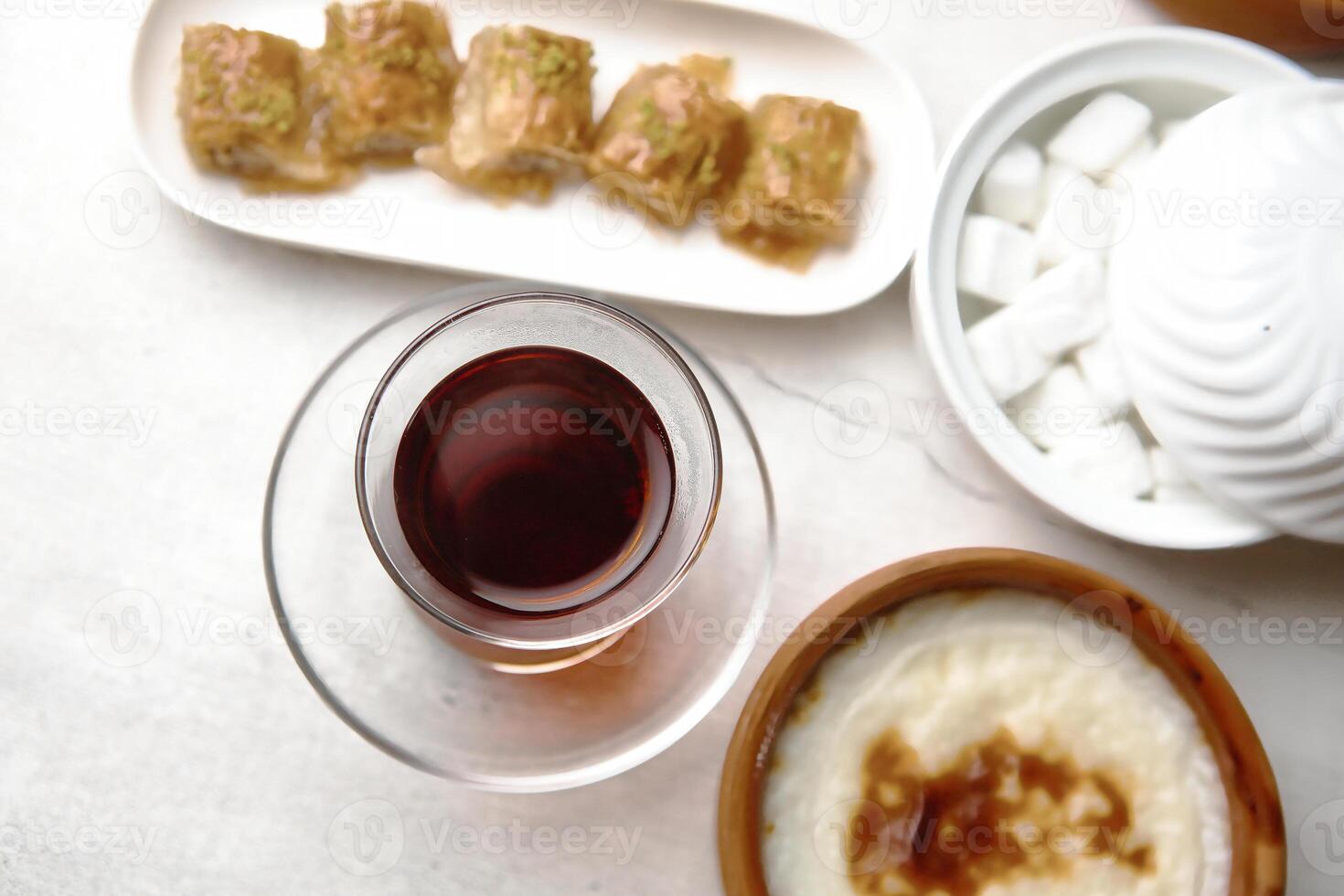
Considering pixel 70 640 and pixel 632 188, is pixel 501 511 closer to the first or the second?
pixel 632 188

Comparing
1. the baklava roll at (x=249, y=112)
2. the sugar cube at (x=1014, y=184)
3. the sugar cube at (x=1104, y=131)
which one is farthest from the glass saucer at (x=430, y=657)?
the sugar cube at (x=1104, y=131)

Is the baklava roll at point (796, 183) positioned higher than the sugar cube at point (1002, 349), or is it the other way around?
the baklava roll at point (796, 183)

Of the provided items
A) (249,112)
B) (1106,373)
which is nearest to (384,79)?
(249,112)

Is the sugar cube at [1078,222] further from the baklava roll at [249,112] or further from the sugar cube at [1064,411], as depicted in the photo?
the baklava roll at [249,112]

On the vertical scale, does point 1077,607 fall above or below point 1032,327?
below

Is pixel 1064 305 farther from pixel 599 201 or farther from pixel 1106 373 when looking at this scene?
pixel 599 201

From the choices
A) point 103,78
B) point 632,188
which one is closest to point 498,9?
point 632,188

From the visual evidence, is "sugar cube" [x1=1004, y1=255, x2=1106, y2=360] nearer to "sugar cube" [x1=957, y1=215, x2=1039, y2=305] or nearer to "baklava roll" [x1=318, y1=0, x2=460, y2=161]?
"sugar cube" [x1=957, y1=215, x2=1039, y2=305]
